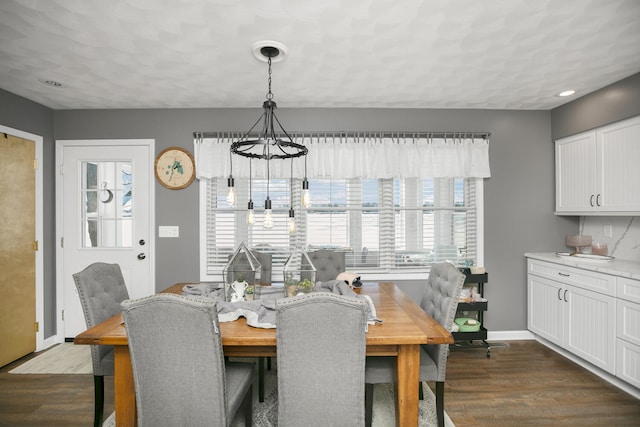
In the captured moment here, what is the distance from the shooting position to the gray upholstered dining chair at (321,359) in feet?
4.72

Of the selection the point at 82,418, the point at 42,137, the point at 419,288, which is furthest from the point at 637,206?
the point at 42,137

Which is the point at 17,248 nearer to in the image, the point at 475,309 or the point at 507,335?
the point at 475,309

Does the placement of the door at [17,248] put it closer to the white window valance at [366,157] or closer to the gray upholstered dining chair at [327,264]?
the white window valance at [366,157]

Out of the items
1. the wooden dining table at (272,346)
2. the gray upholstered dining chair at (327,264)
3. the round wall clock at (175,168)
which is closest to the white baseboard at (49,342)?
the round wall clock at (175,168)

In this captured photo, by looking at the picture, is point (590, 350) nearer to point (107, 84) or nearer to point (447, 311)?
point (447, 311)

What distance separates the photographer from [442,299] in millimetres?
2105

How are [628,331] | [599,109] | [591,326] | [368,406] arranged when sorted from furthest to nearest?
1. [599,109]
2. [591,326]
3. [628,331]
4. [368,406]

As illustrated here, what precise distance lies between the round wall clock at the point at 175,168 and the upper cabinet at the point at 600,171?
3980 millimetres

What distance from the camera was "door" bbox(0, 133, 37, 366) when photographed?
2900 mm

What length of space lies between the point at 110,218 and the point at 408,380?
338cm

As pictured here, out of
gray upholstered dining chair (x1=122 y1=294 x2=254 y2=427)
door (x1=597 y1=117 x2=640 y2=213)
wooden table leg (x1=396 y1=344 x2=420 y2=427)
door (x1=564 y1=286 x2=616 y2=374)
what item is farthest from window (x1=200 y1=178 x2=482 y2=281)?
gray upholstered dining chair (x1=122 y1=294 x2=254 y2=427)

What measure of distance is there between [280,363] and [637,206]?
10.4 ft

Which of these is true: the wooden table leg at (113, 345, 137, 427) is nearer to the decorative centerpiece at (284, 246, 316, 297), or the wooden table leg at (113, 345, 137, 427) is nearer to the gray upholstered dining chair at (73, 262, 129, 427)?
the gray upholstered dining chair at (73, 262, 129, 427)

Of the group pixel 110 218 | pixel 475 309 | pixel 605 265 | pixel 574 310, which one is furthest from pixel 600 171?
pixel 110 218
